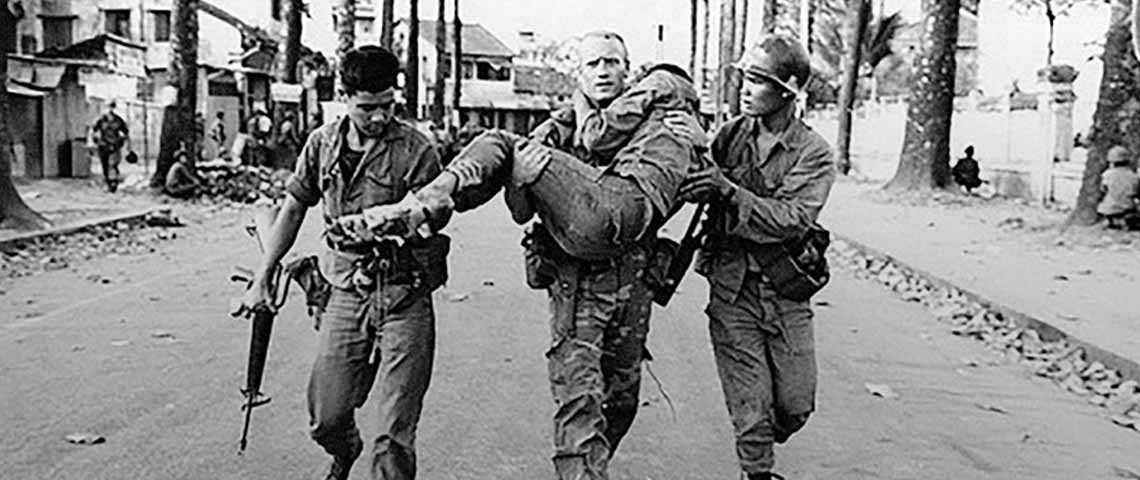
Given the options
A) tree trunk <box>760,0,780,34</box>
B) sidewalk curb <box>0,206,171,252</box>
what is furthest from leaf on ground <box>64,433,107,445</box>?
tree trunk <box>760,0,780,34</box>

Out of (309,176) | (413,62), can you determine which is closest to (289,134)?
(413,62)

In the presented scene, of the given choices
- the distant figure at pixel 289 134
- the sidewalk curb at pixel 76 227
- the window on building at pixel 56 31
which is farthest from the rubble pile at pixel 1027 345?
the window on building at pixel 56 31

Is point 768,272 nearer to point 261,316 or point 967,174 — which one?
point 261,316

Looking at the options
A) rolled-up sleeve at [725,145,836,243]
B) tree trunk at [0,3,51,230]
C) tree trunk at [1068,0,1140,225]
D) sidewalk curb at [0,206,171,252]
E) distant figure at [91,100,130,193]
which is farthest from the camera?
distant figure at [91,100,130,193]

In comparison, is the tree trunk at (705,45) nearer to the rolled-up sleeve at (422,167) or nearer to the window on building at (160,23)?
the window on building at (160,23)

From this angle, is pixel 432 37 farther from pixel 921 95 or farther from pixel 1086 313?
pixel 1086 313

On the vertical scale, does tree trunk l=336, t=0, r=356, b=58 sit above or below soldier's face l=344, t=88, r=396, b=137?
above

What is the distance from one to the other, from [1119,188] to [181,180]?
1517 centimetres

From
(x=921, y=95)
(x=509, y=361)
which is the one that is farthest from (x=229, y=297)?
(x=921, y=95)

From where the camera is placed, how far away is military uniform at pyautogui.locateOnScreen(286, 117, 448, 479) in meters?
5.20

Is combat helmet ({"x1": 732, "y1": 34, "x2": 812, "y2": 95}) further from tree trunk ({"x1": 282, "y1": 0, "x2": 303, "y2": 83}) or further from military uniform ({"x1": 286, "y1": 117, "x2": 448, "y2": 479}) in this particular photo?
tree trunk ({"x1": 282, "y1": 0, "x2": 303, "y2": 83})

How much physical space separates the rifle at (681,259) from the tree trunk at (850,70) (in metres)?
34.3

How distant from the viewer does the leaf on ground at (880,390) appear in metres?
8.70

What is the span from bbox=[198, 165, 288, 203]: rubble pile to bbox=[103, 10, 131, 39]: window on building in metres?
22.5
